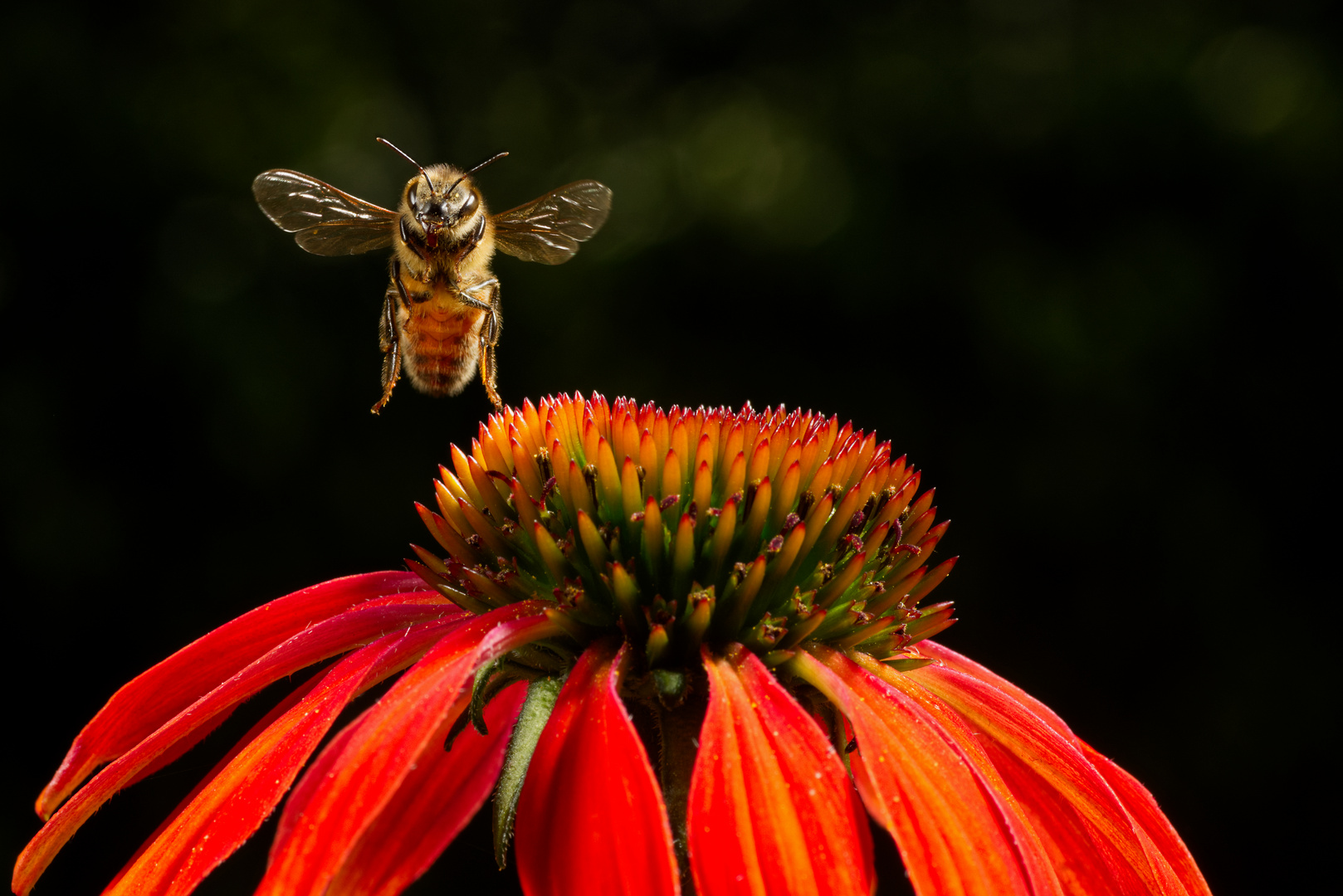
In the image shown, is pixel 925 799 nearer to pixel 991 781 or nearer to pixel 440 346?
pixel 991 781

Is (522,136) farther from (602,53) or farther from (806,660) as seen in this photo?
(806,660)

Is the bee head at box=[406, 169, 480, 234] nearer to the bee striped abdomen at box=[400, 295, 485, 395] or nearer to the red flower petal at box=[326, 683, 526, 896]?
the bee striped abdomen at box=[400, 295, 485, 395]

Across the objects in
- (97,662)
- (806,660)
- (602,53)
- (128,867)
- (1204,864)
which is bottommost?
(1204,864)

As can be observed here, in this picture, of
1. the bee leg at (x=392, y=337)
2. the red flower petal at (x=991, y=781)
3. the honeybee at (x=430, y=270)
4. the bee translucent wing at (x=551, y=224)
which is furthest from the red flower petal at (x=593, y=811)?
the bee translucent wing at (x=551, y=224)

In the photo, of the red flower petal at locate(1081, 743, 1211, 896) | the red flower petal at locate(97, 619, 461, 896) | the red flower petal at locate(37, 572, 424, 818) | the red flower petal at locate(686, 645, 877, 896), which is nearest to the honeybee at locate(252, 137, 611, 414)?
the red flower petal at locate(37, 572, 424, 818)

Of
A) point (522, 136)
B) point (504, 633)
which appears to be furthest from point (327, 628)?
point (522, 136)

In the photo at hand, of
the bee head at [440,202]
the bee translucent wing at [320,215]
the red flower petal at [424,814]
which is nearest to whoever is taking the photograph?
the red flower petal at [424,814]

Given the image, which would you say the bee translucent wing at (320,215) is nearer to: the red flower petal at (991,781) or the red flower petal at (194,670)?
the red flower petal at (194,670)
